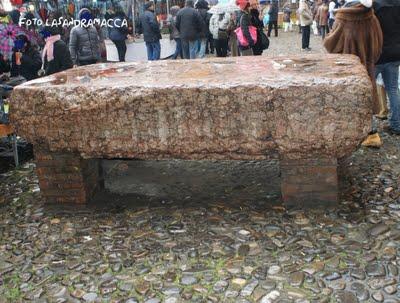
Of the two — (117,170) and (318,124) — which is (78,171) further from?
(318,124)

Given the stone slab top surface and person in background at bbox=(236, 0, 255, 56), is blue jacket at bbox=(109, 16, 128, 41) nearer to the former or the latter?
person in background at bbox=(236, 0, 255, 56)

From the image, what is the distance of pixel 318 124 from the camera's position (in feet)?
11.8

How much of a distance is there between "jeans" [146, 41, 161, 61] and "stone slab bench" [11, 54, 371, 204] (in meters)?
8.11

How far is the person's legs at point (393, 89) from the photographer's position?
224 inches

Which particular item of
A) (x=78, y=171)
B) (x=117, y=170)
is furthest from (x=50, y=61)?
(x=78, y=171)

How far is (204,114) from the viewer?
3.72 metres

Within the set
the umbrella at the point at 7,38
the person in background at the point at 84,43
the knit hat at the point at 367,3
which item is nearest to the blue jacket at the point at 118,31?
the person in background at the point at 84,43

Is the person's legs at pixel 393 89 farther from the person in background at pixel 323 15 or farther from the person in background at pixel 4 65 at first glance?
the person in background at pixel 323 15

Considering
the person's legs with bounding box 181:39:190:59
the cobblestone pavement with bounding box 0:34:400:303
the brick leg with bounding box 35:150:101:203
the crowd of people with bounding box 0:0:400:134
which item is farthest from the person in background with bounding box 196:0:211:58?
the brick leg with bounding box 35:150:101:203

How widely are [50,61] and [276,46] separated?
11.7 metres

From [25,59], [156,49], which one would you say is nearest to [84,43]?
[25,59]

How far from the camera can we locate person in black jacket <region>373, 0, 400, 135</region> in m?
5.48

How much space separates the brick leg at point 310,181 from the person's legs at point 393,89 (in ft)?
7.65

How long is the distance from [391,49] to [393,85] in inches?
16.5
